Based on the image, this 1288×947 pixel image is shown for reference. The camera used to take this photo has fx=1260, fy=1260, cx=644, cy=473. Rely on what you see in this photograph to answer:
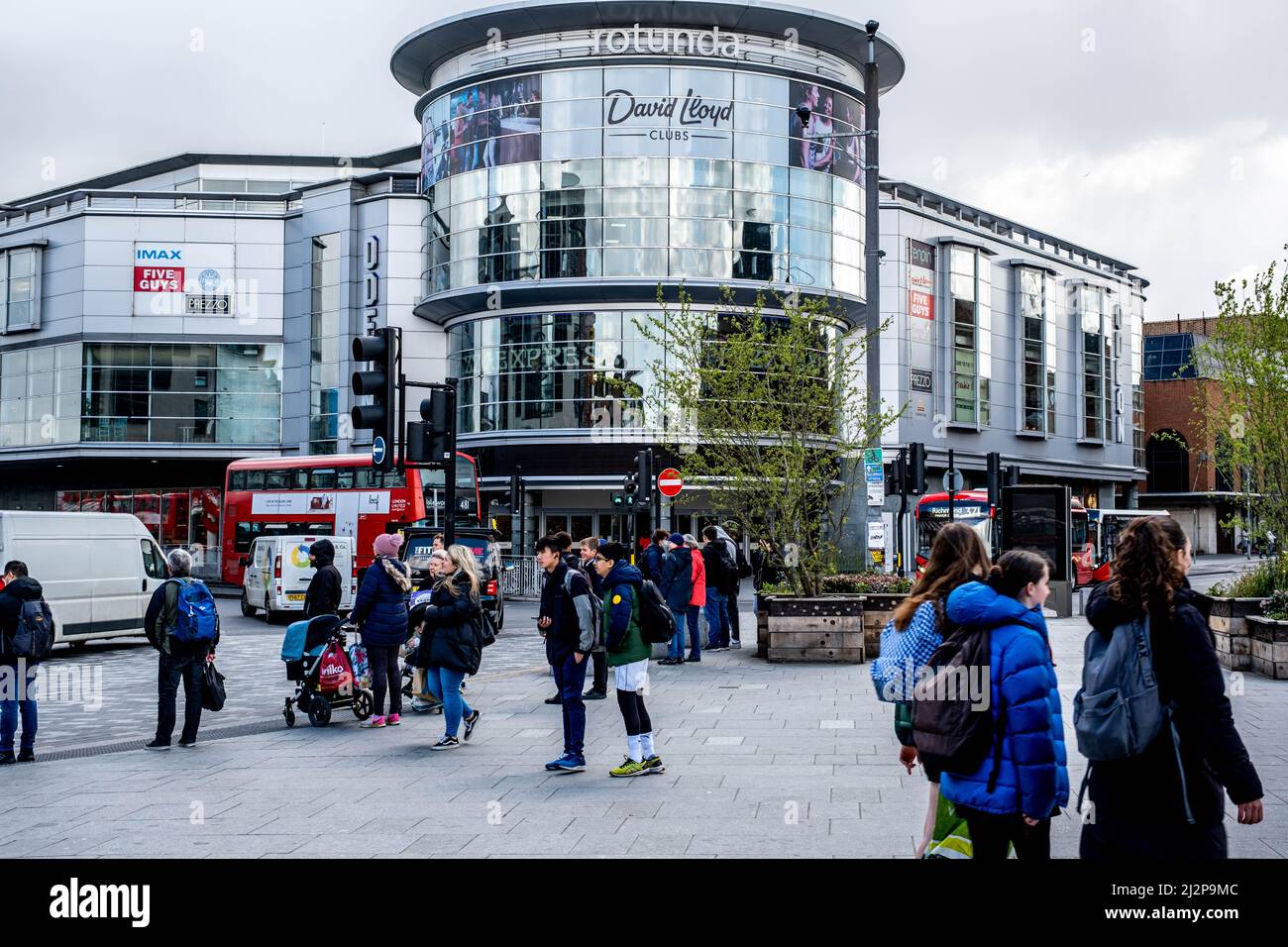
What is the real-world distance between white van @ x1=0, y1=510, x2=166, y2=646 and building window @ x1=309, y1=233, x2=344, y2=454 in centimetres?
3060

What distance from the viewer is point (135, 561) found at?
65.3 ft

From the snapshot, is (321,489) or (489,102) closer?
(321,489)

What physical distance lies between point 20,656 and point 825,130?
39029 mm

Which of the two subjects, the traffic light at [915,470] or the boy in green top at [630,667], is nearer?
the boy in green top at [630,667]

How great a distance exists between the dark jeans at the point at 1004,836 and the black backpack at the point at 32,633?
321 inches

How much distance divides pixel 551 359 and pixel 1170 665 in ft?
133

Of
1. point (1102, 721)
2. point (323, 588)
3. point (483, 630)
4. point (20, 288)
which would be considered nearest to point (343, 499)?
point (323, 588)

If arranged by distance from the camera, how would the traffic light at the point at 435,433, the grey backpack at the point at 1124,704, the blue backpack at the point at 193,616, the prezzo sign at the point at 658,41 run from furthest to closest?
the prezzo sign at the point at 658,41
the traffic light at the point at 435,433
the blue backpack at the point at 193,616
the grey backpack at the point at 1124,704

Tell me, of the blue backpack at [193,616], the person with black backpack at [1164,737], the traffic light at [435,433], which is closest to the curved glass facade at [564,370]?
the traffic light at [435,433]

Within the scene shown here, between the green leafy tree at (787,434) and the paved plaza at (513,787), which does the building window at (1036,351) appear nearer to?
the green leafy tree at (787,434)

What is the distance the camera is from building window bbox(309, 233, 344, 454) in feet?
166

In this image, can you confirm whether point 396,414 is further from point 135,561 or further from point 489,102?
point 489,102

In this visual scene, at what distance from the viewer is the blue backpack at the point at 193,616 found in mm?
10398
